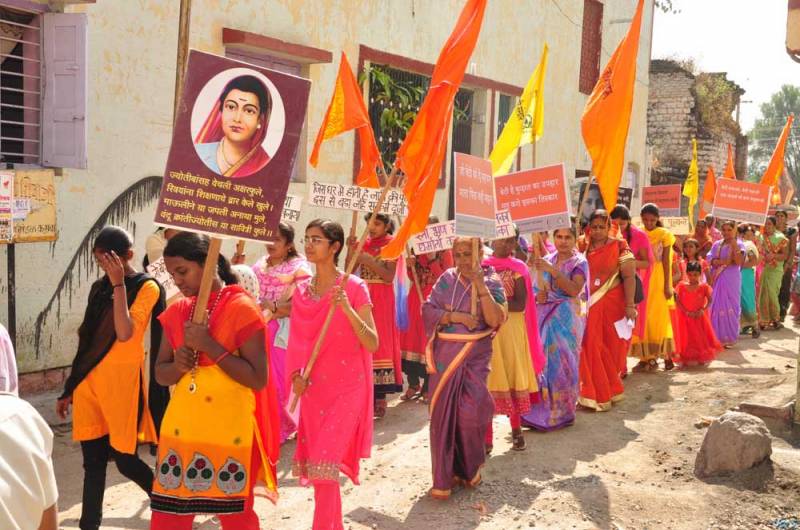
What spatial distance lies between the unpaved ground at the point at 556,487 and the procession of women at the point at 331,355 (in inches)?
8.0

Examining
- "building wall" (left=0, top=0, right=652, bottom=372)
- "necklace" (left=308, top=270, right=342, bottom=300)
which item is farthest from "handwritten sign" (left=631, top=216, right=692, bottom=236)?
"necklace" (left=308, top=270, right=342, bottom=300)

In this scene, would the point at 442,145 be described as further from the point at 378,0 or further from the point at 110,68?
the point at 378,0

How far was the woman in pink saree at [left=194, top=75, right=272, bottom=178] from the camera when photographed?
3.46 metres

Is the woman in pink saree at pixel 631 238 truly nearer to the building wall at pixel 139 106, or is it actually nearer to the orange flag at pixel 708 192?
the building wall at pixel 139 106

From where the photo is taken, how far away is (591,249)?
8195 mm

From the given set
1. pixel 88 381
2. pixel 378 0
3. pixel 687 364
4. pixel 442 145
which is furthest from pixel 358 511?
pixel 378 0

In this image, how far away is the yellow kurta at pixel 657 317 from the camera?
10070 millimetres

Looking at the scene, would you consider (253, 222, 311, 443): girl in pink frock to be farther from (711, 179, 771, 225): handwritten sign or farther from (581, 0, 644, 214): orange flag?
(711, 179, 771, 225): handwritten sign

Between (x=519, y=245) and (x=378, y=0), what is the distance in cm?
463

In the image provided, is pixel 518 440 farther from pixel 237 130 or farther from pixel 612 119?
pixel 237 130

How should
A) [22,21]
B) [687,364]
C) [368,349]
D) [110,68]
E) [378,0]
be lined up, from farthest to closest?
[378,0]
[687,364]
[110,68]
[22,21]
[368,349]

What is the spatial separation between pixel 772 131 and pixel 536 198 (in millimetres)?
75125

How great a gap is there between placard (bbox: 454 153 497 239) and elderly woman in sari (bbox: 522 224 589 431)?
5.33 feet

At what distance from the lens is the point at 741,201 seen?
12.2m
